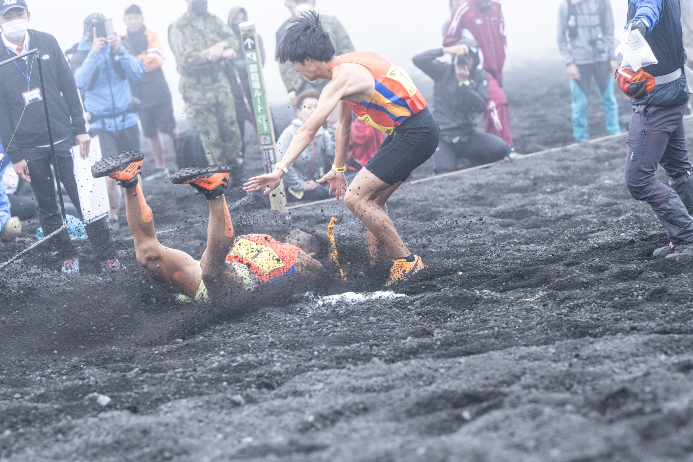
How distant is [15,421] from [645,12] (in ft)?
11.8

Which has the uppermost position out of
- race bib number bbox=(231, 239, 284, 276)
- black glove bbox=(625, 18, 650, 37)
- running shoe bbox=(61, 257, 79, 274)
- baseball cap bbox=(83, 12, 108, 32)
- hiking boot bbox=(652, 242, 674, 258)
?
baseball cap bbox=(83, 12, 108, 32)

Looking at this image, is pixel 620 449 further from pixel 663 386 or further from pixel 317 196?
pixel 317 196

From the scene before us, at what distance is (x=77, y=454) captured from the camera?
6.97 feet

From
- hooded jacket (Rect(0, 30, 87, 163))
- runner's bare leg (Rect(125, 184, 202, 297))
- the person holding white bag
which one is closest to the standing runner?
runner's bare leg (Rect(125, 184, 202, 297))

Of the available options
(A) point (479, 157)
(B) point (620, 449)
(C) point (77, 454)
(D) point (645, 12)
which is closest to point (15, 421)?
(C) point (77, 454)

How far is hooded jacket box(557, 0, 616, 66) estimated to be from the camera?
27.0 feet

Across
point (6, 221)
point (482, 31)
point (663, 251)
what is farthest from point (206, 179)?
point (482, 31)

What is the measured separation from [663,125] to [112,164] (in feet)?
10.4

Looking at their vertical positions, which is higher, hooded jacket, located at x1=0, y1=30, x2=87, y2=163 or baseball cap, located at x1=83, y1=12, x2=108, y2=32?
baseball cap, located at x1=83, y1=12, x2=108, y2=32

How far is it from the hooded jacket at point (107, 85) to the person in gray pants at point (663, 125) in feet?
17.9

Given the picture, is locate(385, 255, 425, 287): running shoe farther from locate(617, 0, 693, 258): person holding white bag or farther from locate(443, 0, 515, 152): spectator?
locate(443, 0, 515, 152): spectator

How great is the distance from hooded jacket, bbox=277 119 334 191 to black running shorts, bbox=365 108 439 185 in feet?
9.81

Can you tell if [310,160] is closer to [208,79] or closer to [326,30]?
[326,30]

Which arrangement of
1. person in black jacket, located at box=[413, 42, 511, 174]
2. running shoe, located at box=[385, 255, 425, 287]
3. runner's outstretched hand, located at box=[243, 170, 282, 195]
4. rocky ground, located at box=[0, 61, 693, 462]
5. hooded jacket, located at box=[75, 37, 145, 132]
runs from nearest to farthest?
1. rocky ground, located at box=[0, 61, 693, 462]
2. runner's outstretched hand, located at box=[243, 170, 282, 195]
3. running shoe, located at box=[385, 255, 425, 287]
4. hooded jacket, located at box=[75, 37, 145, 132]
5. person in black jacket, located at box=[413, 42, 511, 174]
